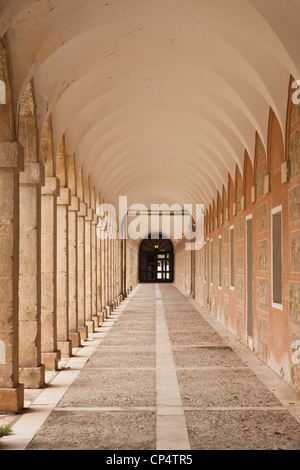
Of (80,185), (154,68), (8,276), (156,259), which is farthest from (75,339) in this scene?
(156,259)

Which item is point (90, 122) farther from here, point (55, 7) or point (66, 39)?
point (55, 7)

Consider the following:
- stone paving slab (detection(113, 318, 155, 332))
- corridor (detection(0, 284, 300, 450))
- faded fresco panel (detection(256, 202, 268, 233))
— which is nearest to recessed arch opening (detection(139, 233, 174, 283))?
stone paving slab (detection(113, 318, 155, 332))

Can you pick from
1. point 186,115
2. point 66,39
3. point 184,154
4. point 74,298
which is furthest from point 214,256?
point 66,39

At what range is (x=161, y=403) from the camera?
7.00 meters

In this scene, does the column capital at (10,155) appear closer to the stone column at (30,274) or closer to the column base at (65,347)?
the stone column at (30,274)

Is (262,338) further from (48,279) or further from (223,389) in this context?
(48,279)

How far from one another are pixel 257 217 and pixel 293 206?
303 centimetres

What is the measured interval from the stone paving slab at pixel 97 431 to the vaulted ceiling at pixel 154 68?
3.52m

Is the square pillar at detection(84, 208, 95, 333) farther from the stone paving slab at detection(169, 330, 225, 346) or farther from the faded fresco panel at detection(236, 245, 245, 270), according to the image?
the faded fresco panel at detection(236, 245, 245, 270)

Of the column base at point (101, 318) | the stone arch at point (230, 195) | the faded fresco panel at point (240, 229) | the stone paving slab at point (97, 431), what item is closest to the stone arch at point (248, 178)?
the faded fresco panel at point (240, 229)

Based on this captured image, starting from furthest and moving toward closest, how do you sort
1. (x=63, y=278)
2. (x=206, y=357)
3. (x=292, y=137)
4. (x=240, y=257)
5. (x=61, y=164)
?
1. (x=240, y=257)
2. (x=61, y=164)
3. (x=63, y=278)
4. (x=206, y=357)
5. (x=292, y=137)

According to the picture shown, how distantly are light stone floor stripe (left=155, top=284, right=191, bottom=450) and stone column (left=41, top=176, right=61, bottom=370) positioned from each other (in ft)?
5.50

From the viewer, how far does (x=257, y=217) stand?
11.0 meters

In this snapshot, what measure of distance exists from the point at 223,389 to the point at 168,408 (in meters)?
1.29
